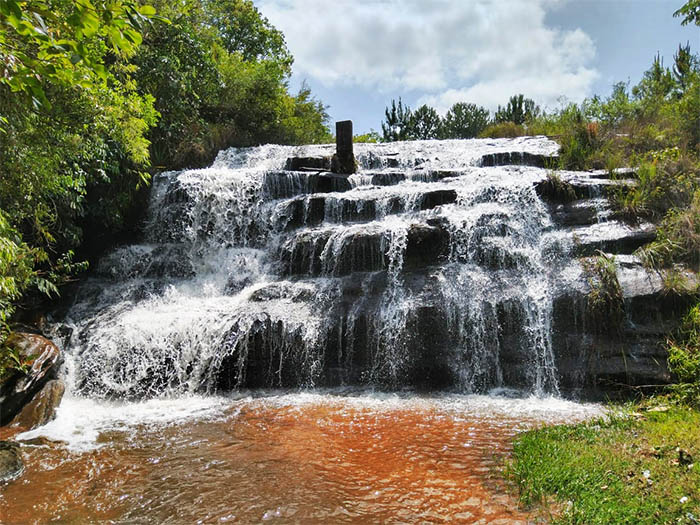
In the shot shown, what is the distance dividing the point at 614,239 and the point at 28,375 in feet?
30.4

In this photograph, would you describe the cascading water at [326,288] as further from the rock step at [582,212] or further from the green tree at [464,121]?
the green tree at [464,121]

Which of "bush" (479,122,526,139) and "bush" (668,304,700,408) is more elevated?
"bush" (479,122,526,139)

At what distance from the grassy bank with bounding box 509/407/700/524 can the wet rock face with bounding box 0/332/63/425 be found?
599 centimetres

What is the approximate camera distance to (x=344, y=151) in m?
12.4

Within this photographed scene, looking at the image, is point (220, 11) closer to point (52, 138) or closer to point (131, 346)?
point (52, 138)

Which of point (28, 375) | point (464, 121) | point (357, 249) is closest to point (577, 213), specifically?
point (357, 249)

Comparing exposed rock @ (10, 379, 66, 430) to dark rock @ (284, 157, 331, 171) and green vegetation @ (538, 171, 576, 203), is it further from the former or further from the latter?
green vegetation @ (538, 171, 576, 203)

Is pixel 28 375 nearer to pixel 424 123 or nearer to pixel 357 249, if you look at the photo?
pixel 357 249

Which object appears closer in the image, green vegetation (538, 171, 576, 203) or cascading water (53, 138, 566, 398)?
cascading water (53, 138, 566, 398)

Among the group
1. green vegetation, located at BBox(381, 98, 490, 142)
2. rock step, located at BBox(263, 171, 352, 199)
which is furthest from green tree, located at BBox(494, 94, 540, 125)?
rock step, located at BBox(263, 171, 352, 199)

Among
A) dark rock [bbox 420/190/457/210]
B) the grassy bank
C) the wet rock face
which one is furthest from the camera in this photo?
dark rock [bbox 420/190/457/210]

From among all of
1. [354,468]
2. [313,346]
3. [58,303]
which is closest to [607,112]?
[313,346]

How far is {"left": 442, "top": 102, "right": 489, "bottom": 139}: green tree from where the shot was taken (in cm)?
3403

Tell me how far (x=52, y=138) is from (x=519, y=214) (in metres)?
8.17
